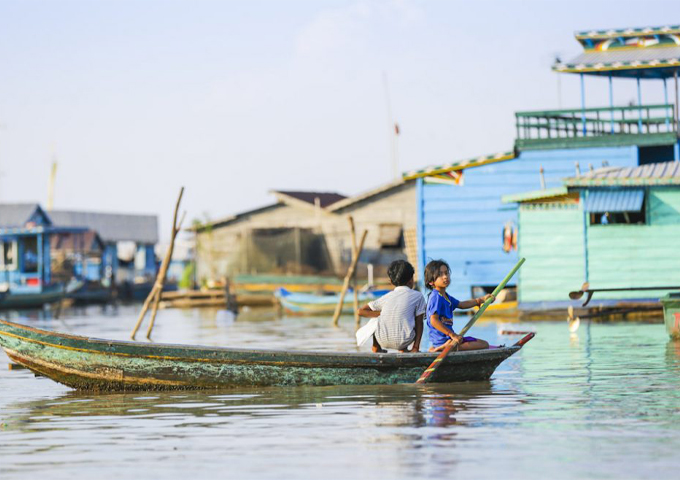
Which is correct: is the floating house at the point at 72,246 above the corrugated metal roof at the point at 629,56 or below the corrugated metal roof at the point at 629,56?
below

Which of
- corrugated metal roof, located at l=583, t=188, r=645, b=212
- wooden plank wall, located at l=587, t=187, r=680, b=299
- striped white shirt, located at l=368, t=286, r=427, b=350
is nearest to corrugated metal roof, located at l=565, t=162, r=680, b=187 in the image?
corrugated metal roof, located at l=583, t=188, r=645, b=212

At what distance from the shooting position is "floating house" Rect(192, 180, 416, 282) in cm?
3556

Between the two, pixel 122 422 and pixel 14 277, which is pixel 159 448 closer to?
pixel 122 422

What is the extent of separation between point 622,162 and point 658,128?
1.20 m

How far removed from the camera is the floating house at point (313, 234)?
35.6 metres

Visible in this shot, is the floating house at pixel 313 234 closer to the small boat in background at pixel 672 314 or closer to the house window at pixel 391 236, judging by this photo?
the house window at pixel 391 236

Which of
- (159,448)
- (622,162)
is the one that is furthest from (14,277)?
(159,448)

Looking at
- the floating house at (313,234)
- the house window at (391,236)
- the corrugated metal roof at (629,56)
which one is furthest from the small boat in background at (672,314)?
the house window at (391,236)

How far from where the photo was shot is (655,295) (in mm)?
21297

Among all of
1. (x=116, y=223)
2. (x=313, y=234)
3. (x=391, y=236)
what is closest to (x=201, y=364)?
(x=391, y=236)

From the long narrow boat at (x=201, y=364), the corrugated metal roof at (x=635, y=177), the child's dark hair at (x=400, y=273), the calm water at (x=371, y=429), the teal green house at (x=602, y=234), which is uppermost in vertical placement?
the corrugated metal roof at (x=635, y=177)

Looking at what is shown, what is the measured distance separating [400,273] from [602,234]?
11.6m

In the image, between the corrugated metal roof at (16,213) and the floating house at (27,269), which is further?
the corrugated metal roof at (16,213)

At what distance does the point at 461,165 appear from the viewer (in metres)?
24.6
